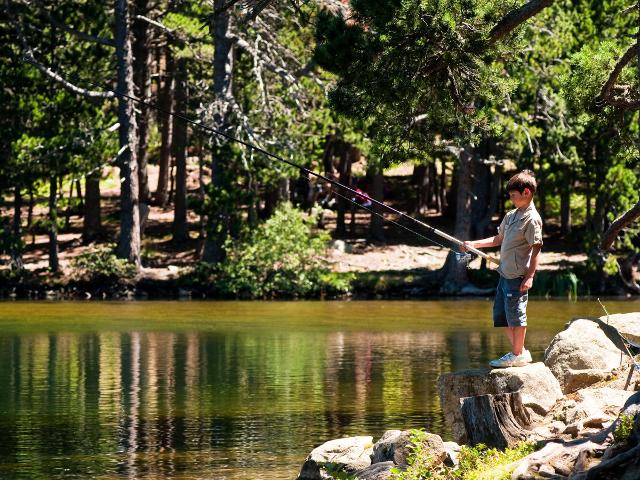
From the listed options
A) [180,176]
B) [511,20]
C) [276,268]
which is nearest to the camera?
[511,20]

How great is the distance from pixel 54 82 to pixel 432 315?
13.6 metres

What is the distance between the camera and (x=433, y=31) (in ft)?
40.4

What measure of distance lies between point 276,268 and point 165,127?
385 inches

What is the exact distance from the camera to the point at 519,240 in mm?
11219

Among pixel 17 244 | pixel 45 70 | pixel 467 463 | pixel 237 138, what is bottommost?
pixel 467 463

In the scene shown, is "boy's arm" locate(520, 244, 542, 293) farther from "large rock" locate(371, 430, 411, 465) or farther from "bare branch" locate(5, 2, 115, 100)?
"bare branch" locate(5, 2, 115, 100)

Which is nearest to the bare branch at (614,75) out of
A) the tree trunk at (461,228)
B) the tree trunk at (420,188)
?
the tree trunk at (461,228)

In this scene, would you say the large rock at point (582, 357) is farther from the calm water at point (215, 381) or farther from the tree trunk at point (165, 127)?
the tree trunk at point (165, 127)

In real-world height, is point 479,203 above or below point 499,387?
above

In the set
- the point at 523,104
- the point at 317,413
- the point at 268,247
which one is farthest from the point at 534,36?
the point at 317,413

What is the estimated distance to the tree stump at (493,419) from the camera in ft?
33.3

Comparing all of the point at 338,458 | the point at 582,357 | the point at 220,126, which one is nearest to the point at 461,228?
the point at 220,126

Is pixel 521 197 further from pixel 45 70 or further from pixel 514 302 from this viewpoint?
pixel 45 70

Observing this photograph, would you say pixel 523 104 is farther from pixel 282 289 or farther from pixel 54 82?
pixel 54 82
